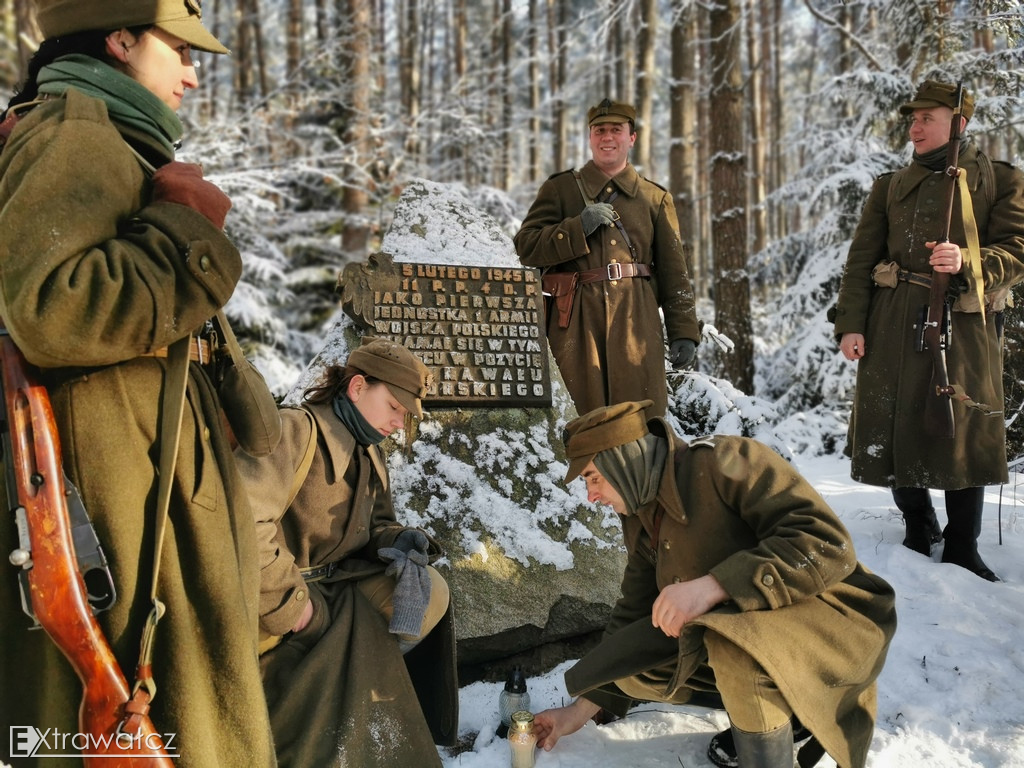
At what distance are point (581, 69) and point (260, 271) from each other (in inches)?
735

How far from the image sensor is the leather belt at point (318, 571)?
266 centimetres

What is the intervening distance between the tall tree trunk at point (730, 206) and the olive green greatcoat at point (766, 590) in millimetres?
6120

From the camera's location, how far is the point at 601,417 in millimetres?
2479

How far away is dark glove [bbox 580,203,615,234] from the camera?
4258 mm

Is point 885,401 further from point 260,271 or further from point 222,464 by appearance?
point 260,271

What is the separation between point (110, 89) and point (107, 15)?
0.17m

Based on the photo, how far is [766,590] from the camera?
2.22m

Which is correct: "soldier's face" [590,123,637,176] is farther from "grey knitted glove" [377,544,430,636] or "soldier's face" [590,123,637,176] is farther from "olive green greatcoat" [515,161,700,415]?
"grey knitted glove" [377,544,430,636]

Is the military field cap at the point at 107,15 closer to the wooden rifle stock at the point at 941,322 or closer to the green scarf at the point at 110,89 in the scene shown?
the green scarf at the point at 110,89

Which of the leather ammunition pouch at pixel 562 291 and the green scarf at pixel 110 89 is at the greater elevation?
the green scarf at pixel 110 89

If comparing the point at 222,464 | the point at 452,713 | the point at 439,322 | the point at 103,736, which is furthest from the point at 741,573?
the point at 439,322

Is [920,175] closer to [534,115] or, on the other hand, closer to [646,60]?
[646,60]

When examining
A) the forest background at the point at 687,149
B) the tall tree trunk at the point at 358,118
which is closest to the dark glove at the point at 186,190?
the forest background at the point at 687,149

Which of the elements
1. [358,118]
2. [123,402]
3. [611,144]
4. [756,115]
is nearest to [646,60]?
[358,118]
